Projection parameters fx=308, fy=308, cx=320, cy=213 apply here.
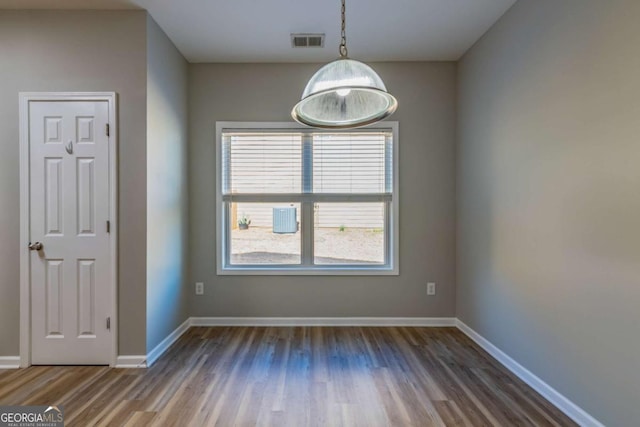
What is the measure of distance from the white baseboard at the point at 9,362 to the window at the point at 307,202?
173 centimetres

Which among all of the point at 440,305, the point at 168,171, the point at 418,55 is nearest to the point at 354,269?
the point at 440,305

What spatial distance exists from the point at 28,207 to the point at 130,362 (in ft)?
4.92

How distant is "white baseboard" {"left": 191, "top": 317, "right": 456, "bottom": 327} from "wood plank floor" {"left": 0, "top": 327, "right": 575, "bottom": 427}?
405 mm

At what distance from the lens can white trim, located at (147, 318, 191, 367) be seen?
260cm

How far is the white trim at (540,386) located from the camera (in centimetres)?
184

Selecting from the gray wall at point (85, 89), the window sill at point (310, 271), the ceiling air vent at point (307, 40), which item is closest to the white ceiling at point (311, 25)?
the ceiling air vent at point (307, 40)

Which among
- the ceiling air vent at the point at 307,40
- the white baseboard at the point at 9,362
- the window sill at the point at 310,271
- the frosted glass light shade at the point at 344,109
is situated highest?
the ceiling air vent at the point at 307,40

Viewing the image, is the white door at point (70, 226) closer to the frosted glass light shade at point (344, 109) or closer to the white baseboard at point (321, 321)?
the white baseboard at point (321, 321)

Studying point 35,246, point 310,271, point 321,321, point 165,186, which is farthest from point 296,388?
point 35,246

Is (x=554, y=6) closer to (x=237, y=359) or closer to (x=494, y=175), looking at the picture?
(x=494, y=175)

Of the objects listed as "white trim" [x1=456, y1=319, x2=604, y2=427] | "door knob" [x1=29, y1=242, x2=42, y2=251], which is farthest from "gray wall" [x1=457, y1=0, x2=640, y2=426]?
"door knob" [x1=29, y1=242, x2=42, y2=251]

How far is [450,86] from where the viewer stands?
342cm

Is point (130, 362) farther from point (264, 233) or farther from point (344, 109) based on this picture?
point (344, 109)

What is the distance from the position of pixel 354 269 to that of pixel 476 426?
1832 mm
